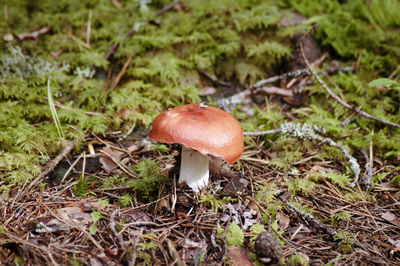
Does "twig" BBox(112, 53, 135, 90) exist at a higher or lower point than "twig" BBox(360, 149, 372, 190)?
higher

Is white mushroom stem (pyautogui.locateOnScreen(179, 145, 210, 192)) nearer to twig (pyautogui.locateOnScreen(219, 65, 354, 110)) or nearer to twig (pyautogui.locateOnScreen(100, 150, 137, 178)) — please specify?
Answer: twig (pyautogui.locateOnScreen(100, 150, 137, 178))

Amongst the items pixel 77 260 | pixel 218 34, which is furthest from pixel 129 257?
pixel 218 34

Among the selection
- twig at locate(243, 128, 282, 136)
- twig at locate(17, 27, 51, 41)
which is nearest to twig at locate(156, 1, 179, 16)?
twig at locate(17, 27, 51, 41)

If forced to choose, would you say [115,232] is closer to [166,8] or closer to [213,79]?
[213,79]

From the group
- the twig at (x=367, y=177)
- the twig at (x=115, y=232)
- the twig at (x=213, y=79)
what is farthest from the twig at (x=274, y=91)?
the twig at (x=115, y=232)

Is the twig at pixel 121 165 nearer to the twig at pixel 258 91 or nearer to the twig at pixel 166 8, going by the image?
the twig at pixel 258 91

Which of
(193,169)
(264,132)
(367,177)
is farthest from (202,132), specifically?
(367,177)

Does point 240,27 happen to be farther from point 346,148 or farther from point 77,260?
point 77,260

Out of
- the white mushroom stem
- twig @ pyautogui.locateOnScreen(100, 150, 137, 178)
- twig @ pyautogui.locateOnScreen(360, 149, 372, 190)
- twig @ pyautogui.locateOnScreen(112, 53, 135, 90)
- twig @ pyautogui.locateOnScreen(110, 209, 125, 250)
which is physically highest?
twig @ pyautogui.locateOnScreen(112, 53, 135, 90)
